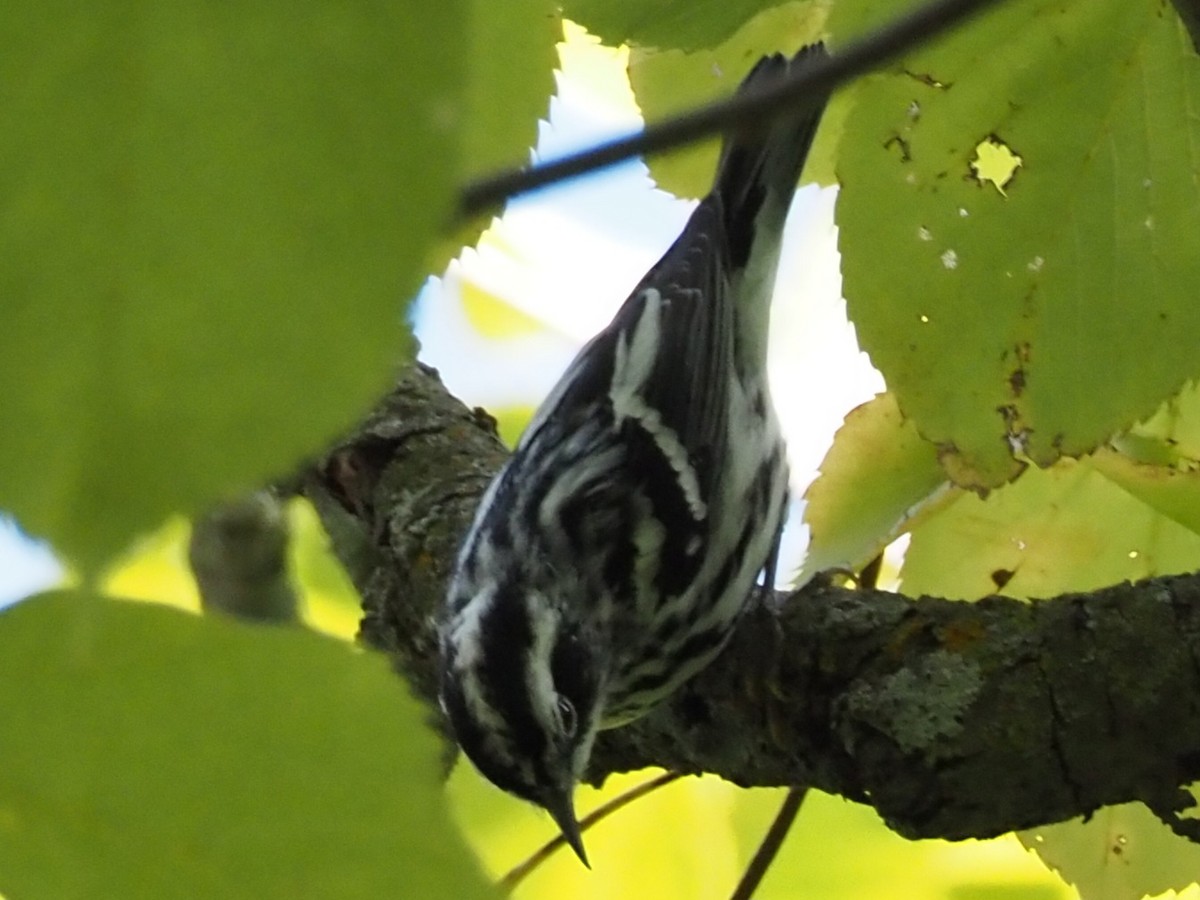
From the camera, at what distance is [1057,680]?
91 centimetres

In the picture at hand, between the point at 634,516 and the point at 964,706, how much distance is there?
86 centimetres

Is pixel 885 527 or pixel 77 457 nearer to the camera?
pixel 77 457

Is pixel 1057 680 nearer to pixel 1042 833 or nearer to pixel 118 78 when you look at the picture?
pixel 1042 833

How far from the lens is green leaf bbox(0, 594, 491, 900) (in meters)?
0.32

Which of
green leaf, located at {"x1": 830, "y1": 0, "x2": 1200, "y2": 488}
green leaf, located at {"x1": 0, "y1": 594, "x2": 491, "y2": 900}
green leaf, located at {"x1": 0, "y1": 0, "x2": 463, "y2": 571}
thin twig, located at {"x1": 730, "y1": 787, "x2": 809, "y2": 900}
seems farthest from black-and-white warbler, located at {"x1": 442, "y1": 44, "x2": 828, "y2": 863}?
green leaf, located at {"x1": 0, "y1": 0, "x2": 463, "y2": 571}

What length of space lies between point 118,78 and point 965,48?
0.69 metres

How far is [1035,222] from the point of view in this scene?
83 cm

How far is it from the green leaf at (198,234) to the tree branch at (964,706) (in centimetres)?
79

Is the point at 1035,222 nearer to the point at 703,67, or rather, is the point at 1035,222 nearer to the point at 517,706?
the point at 703,67

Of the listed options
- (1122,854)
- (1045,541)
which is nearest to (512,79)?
(1045,541)

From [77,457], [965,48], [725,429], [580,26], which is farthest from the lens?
[725,429]

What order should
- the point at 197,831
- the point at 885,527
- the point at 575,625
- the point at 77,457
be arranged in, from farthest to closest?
the point at 575,625 → the point at 885,527 → the point at 197,831 → the point at 77,457

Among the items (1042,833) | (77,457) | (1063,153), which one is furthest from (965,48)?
(77,457)

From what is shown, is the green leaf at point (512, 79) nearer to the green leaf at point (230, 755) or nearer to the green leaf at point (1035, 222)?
the green leaf at point (1035, 222)
